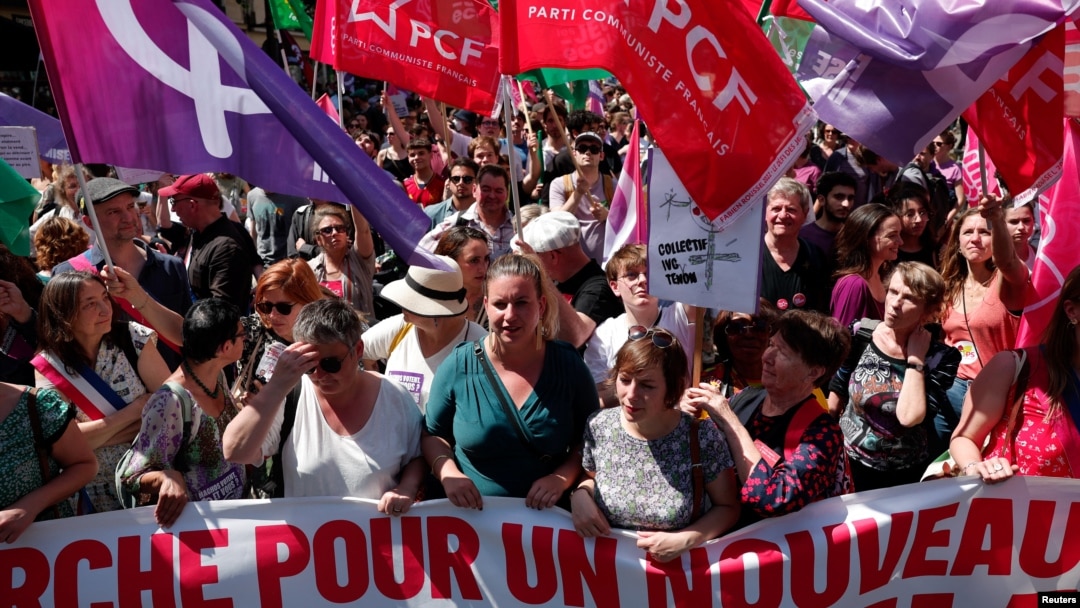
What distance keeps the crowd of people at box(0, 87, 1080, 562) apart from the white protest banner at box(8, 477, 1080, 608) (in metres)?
0.09

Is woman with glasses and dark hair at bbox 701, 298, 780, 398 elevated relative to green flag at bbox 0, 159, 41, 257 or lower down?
lower down

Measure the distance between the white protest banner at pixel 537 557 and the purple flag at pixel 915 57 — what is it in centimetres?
130

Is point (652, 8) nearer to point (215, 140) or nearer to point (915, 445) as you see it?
point (215, 140)

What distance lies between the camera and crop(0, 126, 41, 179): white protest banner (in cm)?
527

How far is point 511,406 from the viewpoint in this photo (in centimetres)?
371

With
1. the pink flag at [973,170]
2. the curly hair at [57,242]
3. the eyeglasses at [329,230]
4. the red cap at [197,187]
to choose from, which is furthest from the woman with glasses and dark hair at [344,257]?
the pink flag at [973,170]

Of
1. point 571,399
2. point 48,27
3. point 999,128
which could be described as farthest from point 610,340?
point 48,27

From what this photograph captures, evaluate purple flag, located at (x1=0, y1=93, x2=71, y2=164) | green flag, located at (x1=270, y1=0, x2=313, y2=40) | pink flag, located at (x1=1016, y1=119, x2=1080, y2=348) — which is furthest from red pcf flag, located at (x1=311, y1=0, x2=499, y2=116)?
green flag, located at (x1=270, y1=0, x2=313, y2=40)

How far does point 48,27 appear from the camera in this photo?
12.3 feet

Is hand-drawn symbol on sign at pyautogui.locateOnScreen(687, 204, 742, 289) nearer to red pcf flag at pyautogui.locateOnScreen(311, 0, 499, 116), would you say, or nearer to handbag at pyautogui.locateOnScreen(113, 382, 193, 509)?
handbag at pyautogui.locateOnScreen(113, 382, 193, 509)

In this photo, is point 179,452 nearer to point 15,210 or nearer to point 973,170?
point 15,210

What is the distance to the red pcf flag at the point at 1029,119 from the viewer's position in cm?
405

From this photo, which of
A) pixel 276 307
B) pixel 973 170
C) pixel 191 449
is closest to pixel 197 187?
pixel 276 307

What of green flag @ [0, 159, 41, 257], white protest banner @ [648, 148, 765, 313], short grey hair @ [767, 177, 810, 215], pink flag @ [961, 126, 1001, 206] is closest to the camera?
white protest banner @ [648, 148, 765, 313]
